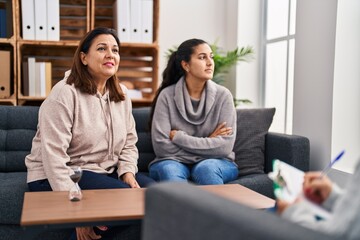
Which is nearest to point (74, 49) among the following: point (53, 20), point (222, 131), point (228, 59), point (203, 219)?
point (53, 20)

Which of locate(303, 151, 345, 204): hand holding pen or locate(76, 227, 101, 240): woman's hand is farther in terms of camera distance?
locate(76, 227, 101, 240): woman's hand

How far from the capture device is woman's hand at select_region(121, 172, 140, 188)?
2352 mm

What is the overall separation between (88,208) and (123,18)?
7.73 ft

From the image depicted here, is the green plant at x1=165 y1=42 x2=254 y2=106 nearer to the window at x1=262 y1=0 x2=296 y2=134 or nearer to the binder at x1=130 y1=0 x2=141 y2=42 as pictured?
the window at x1=262 y1=0 x2=296 y2=134

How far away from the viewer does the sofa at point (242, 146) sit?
274 cm

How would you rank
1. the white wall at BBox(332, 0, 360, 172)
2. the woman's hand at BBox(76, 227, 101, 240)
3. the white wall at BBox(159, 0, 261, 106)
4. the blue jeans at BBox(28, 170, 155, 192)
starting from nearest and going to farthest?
the woman's hand at BBox(76, 227, 101, 240)
the blue jeans at BBox(28, 170, 155, 192)
the white wall at BBox(332, 0, 360, 172)
the white wall at BBox(159, 0, 261, 106)

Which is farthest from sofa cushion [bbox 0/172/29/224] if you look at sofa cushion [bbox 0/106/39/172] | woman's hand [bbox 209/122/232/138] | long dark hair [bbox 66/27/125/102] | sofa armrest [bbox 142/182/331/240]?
sofa armrest [bbox 142/182/331/240]

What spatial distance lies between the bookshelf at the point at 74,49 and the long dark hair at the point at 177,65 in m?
0.83

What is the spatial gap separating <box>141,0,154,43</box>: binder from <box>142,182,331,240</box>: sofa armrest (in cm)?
291

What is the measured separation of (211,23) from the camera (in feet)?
13.9

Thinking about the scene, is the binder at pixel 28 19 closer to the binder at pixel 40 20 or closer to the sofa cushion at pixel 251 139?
the binder at pixel 40 20

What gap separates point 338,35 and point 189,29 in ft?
5.72

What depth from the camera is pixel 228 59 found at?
12.2 feet

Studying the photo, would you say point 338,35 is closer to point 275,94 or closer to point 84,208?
point 275,94
